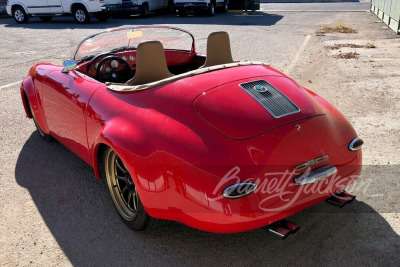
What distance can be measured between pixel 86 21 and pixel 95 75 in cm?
1461

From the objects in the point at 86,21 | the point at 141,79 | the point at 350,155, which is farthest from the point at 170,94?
the point at 86,21

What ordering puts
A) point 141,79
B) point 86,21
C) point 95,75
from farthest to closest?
point 86,21 → point 95,75 → point 141,79

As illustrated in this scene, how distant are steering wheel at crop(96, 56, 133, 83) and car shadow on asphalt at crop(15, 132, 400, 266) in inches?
52.1

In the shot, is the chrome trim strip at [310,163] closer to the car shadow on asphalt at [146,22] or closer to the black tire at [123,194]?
the black tire at [123,194]

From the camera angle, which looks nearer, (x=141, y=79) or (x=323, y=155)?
(x=323, y=155)

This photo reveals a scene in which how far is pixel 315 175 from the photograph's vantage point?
8.27ft

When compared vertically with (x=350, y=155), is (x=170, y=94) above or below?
above

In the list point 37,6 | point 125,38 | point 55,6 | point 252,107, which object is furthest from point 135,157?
point 37,6

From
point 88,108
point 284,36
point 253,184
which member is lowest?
point 284,36

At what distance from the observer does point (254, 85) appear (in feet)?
9.75

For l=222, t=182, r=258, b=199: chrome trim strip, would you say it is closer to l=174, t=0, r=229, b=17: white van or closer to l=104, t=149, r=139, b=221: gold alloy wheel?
l=104, t=149, r=139, b=221: gold alloy wheel

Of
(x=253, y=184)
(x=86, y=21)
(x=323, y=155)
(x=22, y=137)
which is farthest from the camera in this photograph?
(x=86, y=21)

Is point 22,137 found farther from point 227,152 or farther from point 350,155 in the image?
point 350,155

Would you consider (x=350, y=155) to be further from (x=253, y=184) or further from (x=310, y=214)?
(x=253, y=184)
